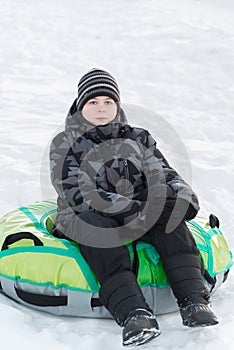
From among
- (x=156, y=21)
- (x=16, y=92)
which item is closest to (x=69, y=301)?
(x=16, y=92)

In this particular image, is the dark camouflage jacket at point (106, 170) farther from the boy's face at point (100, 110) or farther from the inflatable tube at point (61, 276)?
the inflatable tube at point (61, 276)

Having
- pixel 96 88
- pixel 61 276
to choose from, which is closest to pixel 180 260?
pixel 61 276

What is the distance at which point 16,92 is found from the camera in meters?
6.55

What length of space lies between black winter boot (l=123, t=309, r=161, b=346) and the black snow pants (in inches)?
2.5

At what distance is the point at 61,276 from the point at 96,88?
1.10m

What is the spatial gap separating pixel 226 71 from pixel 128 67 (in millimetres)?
1225

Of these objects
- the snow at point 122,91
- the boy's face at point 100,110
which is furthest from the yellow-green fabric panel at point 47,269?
the boy's face at point 100,110

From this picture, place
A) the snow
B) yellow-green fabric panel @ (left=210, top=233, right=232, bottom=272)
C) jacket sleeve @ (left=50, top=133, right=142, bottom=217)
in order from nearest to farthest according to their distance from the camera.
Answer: the snow
jacket sleeve @ (left=50, top=133, right=142, bottom=217)
yellow-green fabric panel @ (left=210, top=233, right=232, bottom=272)

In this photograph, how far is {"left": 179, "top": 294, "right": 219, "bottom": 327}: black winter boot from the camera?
2318 mm

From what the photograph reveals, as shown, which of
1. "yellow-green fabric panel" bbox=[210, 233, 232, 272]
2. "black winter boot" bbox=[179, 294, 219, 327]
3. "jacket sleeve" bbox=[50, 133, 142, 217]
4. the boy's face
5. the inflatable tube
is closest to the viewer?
"black winter boot" bbox=[179, 294, 219, 327]

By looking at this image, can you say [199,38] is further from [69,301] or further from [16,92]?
[69,301]

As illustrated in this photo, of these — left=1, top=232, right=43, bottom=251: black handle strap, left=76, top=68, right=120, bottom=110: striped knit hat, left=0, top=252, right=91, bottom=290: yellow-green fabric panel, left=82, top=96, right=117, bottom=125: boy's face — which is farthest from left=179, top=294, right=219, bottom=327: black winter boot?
left=76, top=68, right=120, bottom=110: striped knit hat

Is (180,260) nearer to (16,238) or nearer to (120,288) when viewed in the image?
(120,288)

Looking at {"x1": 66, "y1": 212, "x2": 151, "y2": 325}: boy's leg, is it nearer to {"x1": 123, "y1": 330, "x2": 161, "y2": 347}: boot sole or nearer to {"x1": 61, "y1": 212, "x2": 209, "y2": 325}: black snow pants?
{"x1": 61, "y1": 212, "x2": 209, "y2": 325}: black snow pants
